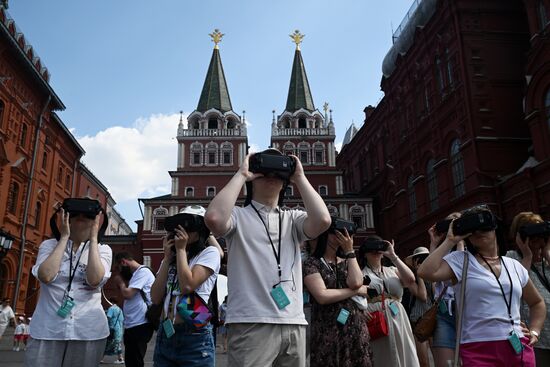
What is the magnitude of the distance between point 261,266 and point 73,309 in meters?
1.51

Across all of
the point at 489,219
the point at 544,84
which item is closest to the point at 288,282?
the point at 489,219

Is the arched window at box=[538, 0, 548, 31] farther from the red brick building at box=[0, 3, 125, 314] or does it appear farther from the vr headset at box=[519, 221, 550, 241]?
the red brick building at box=[0, 3, 125, 314]

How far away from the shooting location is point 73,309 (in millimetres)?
3262

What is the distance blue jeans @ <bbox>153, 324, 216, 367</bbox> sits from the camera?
10.4 ft

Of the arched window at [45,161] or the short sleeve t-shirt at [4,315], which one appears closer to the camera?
the short sleeve t-shirt at [4,315]

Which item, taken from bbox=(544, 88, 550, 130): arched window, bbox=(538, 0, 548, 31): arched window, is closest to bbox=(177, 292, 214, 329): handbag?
bbox=(544, 88, 550, 130): arched window

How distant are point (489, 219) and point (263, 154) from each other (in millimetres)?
1597

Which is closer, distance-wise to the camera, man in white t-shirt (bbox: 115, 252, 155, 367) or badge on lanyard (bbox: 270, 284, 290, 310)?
badge on lanyard (bbox: 270, 284, 290, 310)

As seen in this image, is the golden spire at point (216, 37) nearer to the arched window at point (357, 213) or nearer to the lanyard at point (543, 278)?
the arched window at point (357, 213)

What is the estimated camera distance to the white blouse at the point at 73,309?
319 cm

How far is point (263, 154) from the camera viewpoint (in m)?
2.78

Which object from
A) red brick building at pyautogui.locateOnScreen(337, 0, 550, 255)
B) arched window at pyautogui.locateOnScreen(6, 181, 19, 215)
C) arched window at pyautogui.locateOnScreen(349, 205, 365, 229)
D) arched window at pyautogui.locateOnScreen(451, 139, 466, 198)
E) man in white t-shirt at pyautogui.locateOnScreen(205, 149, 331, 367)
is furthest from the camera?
arched window at pyautogui.locateOnScreen(349, 205, 365, 229)

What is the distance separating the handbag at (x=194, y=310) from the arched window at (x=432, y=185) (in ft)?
79.0

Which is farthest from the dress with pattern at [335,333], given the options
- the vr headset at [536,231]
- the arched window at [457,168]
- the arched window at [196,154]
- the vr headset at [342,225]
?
the arched window at [196,154]
